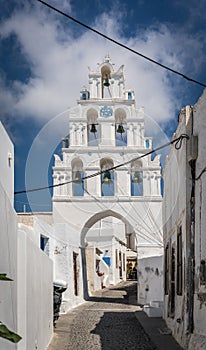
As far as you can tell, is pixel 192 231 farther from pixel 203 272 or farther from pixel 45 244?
pixel 45 244

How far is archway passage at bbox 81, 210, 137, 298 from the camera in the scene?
23453 mm

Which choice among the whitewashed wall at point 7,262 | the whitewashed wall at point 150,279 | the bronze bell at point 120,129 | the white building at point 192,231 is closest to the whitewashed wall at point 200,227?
the white building at point 192,231

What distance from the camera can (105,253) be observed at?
3044 cm

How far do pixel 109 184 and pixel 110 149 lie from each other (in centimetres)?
144

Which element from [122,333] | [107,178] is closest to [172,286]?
[122,333]

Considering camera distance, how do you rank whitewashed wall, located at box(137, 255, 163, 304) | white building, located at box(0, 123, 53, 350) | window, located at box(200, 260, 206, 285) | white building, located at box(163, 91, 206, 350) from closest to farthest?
1. white building, located at box(0, 123, 53, 350)
2. window, located at box(200, 260, 206, 285)
3. white building, located at box(163, 91, 206, 350)
4. whitewashed wall, located at box(137, 255, 163, 304)

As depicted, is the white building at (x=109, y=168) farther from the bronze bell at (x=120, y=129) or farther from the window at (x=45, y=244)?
the window at (x=45, y=244)

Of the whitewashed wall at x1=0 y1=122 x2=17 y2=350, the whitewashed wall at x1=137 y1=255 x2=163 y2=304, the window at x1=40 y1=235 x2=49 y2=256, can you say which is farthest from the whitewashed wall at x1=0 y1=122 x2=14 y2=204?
the whitewashed wall at x1=137 y1=255 x2=163 y2=304

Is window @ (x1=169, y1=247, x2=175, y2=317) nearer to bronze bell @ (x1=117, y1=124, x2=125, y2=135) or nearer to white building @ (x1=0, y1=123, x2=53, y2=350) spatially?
white building @ (x1=0, y1=123, x2=53, y2=350)

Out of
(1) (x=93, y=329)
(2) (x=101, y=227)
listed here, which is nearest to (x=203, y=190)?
(1) (x=93, y=329)

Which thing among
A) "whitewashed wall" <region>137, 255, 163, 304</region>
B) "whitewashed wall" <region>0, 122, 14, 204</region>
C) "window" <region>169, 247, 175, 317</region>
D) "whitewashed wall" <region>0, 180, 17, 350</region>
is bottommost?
"whitewashed wall" <region>137, 255, 163, 304</region>

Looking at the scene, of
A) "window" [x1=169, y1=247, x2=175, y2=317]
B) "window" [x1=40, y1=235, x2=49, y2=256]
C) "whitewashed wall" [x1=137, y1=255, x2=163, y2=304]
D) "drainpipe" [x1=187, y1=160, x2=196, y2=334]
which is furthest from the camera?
"whitewashed wall" [x1=137, y1=255, x2=163, y2=304]

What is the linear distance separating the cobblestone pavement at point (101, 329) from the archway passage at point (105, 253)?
4.89 m

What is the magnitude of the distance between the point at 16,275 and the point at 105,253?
25.3 meters
